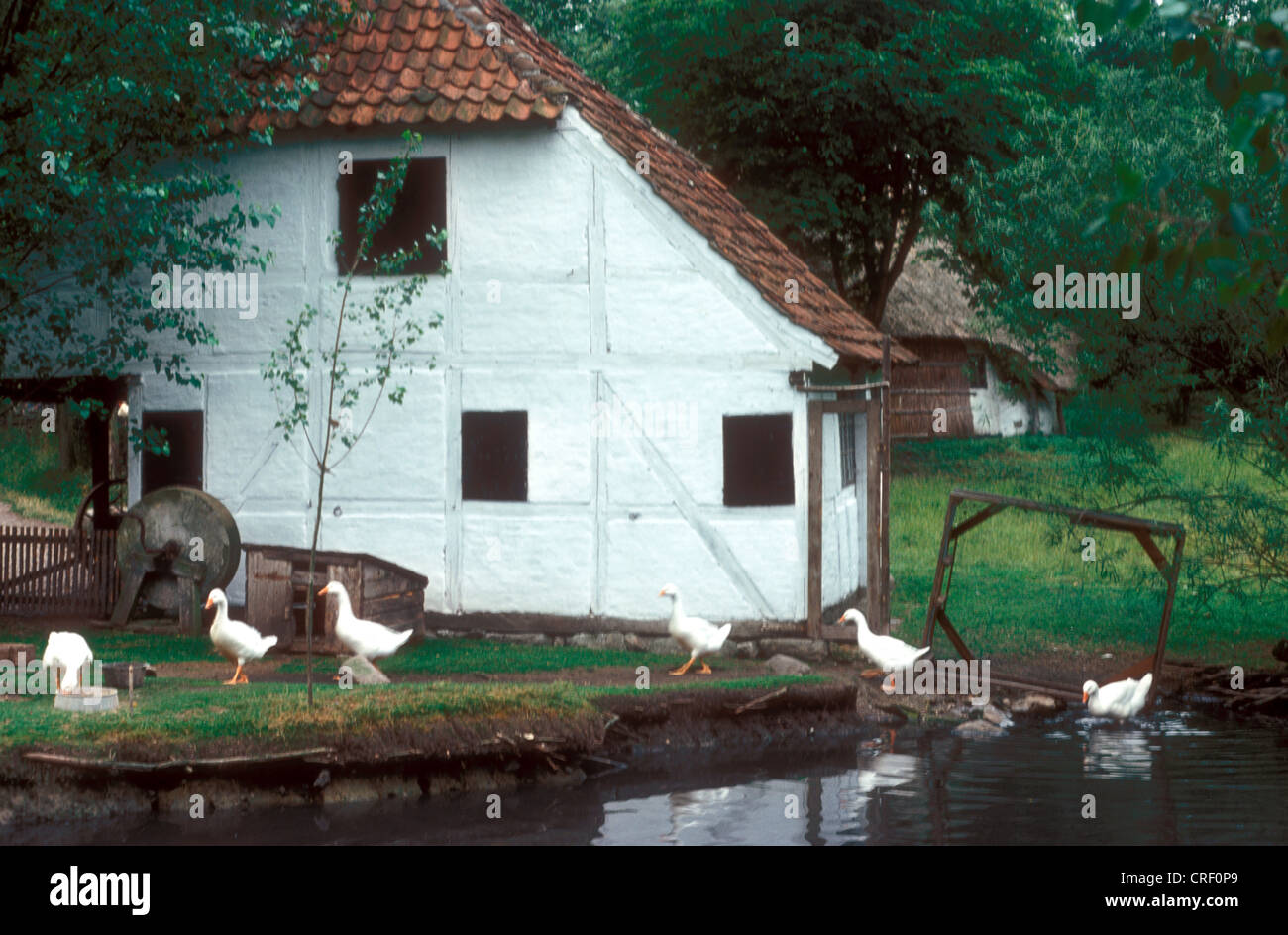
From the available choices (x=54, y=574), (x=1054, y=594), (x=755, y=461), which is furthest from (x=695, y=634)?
(x=54, y=574)

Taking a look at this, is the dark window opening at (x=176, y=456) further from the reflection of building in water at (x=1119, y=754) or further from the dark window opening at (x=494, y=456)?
the reflection of building in water at (x=1119, y=754)

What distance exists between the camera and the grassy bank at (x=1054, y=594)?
16812 mm

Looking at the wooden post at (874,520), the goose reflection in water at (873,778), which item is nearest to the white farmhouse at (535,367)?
the wooden post at (874,520)

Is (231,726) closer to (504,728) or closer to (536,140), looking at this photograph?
(504,728)

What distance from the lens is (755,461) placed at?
51.6ft

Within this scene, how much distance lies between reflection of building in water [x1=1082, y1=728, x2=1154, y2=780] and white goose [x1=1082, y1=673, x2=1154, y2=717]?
250 mm

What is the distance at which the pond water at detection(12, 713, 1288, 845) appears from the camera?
10.0 meters

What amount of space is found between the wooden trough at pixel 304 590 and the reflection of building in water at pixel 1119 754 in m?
6.97

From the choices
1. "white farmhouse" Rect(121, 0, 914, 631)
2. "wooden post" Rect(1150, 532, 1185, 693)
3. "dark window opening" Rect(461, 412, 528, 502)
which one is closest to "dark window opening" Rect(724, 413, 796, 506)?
"white farmhouse" Rect(121, 0, 914, 631)

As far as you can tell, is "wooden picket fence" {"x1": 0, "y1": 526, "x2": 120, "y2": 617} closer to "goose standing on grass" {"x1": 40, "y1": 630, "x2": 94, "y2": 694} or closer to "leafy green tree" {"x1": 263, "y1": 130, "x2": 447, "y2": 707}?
"leafy green tree" {"x1": 263, "y1": 130, "x2": 447, "y2": 707}

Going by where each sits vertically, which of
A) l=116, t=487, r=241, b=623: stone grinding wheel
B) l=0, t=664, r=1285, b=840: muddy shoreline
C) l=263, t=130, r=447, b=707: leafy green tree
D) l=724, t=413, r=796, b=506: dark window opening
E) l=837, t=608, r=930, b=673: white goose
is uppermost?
l=263, t=130, r=447, b=707: leafy green tree

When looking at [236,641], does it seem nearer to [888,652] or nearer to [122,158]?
[122,158]

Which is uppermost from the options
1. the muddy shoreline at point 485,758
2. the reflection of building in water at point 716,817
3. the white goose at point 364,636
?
the white goose at point 364,636
